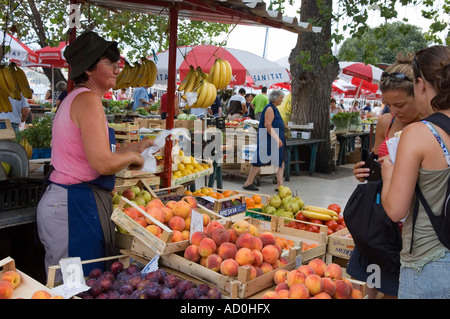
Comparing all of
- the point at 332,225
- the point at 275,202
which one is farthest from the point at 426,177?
the point at 275,202

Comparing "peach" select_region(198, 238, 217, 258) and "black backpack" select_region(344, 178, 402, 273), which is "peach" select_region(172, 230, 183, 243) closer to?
"peach" select_region(198, 238, 217, 258)

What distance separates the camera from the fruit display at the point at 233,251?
245cm

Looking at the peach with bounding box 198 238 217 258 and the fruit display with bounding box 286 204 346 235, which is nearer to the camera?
the peach with bounding box 198 238 217 258

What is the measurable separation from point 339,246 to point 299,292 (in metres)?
1.43

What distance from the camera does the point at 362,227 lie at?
2379 mm

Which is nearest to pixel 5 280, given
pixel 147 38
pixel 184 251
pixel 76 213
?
pixel 76 213

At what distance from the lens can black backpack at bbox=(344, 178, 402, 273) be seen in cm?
231

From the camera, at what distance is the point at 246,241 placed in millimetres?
2578

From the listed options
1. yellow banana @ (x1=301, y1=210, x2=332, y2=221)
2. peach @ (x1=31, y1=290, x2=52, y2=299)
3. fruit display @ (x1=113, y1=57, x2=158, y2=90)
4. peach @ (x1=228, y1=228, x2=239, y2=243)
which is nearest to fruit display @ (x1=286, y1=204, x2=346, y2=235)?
yellow banana @ (x1=301, y1=210, x2=332, y2=221)

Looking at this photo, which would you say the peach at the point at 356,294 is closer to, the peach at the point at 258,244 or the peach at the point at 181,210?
the peach at the point at 258,244

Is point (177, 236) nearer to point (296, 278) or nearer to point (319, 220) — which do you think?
point (296, 278)

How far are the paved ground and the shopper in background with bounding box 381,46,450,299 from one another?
237 inches

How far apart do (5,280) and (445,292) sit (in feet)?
6.58
